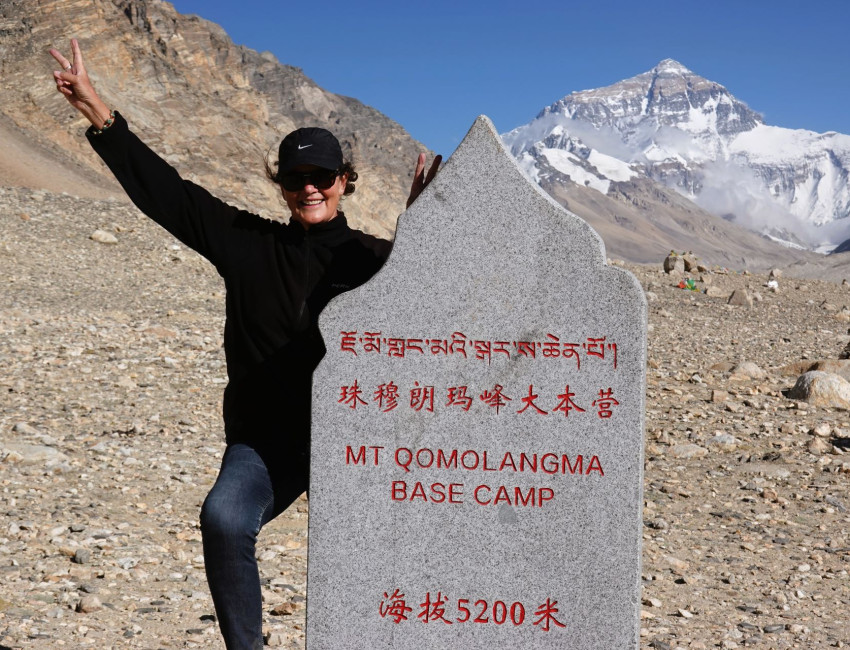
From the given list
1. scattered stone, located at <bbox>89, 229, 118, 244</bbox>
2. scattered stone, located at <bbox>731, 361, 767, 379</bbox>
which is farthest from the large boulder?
scattered stone, located at <bbox>89, 229, 118, 244</bbox>

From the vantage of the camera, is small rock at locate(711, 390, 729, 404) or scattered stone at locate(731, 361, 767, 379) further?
scattered stone at locate(731, 361, 767, 379)

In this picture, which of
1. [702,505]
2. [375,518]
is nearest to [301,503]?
[702,505]

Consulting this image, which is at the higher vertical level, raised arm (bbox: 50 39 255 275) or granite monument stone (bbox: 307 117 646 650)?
raised arm (bbox: 50 39 255 275)

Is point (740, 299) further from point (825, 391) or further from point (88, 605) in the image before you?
point (88, 605)

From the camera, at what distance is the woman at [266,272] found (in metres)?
3.76

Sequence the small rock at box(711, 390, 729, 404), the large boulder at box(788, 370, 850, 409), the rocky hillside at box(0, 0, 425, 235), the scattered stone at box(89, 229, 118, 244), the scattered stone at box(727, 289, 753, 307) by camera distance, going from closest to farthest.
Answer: the large boulder at box(788, 370, 850, 409)
the small rock at box(711, 390, 729, 404)
the scattered stone at box(89, 229, 118, 244)
the scattered stone at box(727, 289, 753, 307)
the rocky hillside at box(0, 0, 425, 235)

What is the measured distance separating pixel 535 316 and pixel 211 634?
2.36 metres

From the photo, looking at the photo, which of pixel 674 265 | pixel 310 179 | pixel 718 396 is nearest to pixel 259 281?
pixel 310 179

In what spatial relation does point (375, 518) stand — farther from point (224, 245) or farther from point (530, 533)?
point (224, 245)

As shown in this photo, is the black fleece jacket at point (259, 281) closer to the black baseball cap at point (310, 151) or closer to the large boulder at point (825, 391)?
the black baseball cap at point (310, 151)

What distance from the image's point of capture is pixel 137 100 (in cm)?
5325

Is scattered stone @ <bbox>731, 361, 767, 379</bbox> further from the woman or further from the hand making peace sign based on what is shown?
the hand making peace sign

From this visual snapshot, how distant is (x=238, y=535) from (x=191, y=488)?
3948mm

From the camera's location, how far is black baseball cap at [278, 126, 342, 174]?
385 centimetres
